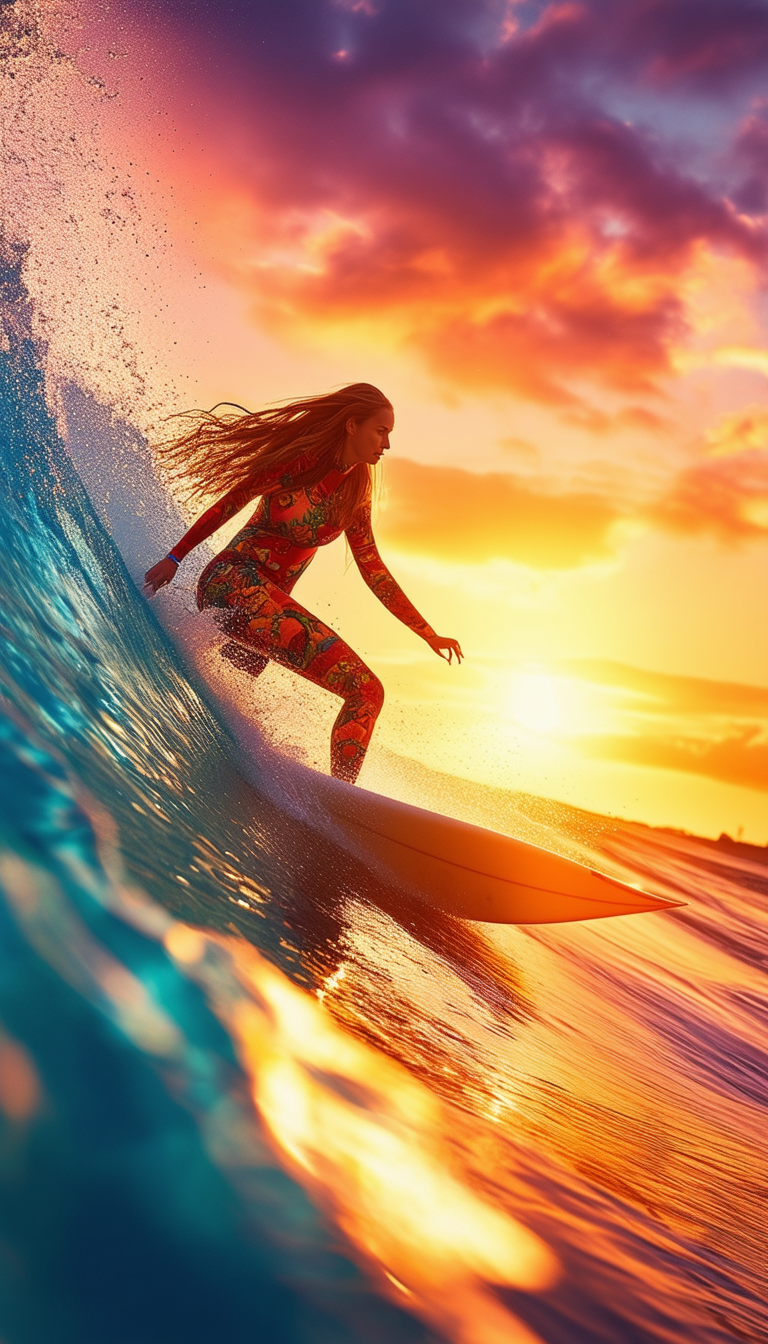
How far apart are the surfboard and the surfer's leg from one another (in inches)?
8.5

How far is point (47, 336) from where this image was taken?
216 inches

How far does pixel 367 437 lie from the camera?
339 centimetres

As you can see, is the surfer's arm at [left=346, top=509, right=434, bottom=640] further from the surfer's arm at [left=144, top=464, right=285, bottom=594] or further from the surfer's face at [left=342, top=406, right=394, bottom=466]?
the surfer's arm at [left=144, top=464, right=285, bottom=594]

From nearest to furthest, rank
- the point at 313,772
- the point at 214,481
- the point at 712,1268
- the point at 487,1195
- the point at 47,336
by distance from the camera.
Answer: the point at 487,1195, the point at 712,1268, the point at 313,772, the point at 214,481, the point at 47,336

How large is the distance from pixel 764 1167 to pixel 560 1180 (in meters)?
1.27

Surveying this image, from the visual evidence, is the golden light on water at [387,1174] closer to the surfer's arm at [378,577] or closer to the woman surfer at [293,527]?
the woman surfer at [293,527]

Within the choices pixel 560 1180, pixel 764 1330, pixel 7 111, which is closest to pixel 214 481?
pixel 560 1180

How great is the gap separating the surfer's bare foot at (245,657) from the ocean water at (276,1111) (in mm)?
902

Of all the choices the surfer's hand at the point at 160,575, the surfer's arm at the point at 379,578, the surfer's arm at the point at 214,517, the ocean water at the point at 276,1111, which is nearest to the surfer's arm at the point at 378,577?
the surfer's arm at the point at 379,578

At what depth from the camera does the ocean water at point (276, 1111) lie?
22.8 inches

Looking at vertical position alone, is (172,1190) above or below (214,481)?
below

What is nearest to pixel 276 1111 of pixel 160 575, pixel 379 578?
pixel 160 575

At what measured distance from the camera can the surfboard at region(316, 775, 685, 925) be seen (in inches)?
115

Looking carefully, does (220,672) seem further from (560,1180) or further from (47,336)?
(560,1180)
